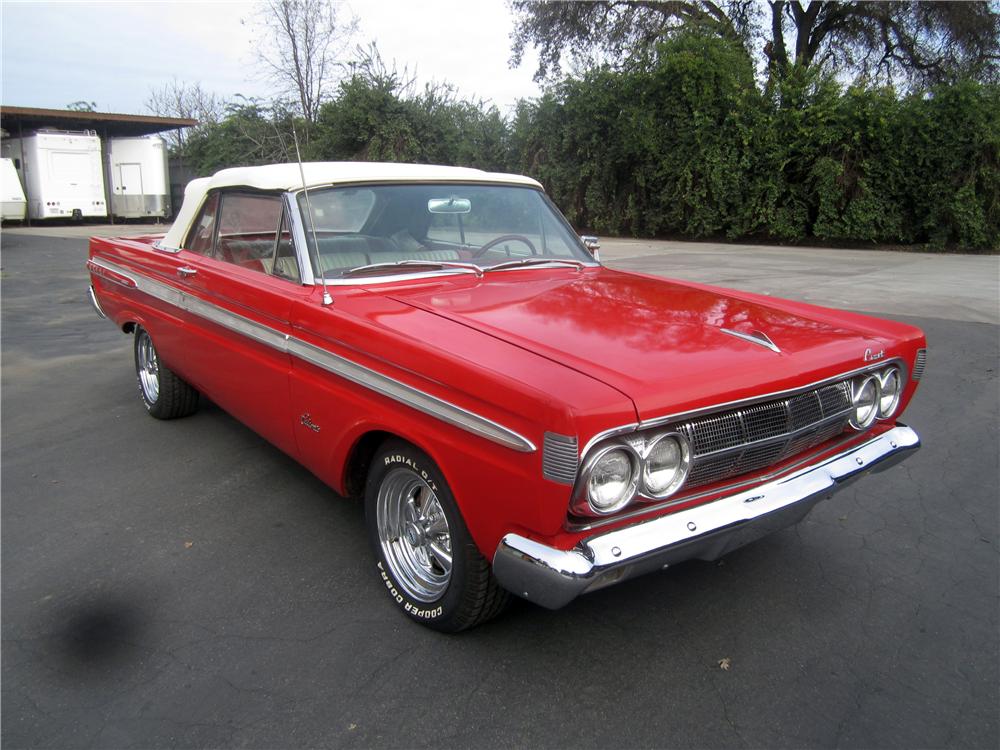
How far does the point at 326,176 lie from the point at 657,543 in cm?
230

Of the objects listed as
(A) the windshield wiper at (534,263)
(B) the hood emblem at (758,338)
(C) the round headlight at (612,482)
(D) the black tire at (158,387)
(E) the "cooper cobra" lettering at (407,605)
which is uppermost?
(A) the windshield wiper at (534,263)

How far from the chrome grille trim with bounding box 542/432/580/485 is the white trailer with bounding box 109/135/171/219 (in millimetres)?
27353

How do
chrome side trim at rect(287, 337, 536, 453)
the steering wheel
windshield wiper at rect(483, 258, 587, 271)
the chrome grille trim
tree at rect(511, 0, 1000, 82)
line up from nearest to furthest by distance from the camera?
the chrome grille trim, chrome side trim at rect(287, 337, 536, 453), windshield wiper at rect(483, 258, 587, 271), the steering wheel, tree at rect(511, 0, 1000, 82)

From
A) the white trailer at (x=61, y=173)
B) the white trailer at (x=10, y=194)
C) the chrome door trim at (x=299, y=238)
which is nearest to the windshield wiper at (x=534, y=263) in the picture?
the chrome door trim at (x=299, y=238)

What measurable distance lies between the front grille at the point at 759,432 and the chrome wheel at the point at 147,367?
383 cm

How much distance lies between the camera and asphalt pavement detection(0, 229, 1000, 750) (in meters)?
2.25

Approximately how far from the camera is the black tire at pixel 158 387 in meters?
4.75

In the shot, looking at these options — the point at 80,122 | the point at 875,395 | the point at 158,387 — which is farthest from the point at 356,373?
the point at 80,122

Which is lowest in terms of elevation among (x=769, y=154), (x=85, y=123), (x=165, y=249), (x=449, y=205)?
(x=165, y=249)

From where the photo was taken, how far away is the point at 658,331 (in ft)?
8.80

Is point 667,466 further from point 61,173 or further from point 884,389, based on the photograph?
point 61,173

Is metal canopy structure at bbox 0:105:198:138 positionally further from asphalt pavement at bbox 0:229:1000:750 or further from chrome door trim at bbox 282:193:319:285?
chrome door trim at bbox 282:193:319:285

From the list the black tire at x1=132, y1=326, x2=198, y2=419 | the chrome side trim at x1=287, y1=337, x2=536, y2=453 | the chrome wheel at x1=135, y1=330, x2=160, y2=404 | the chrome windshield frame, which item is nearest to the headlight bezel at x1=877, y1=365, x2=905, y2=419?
the chrome windshield frame

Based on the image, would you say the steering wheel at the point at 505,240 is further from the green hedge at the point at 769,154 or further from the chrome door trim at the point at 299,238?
the green hedge at the point at 769,154
